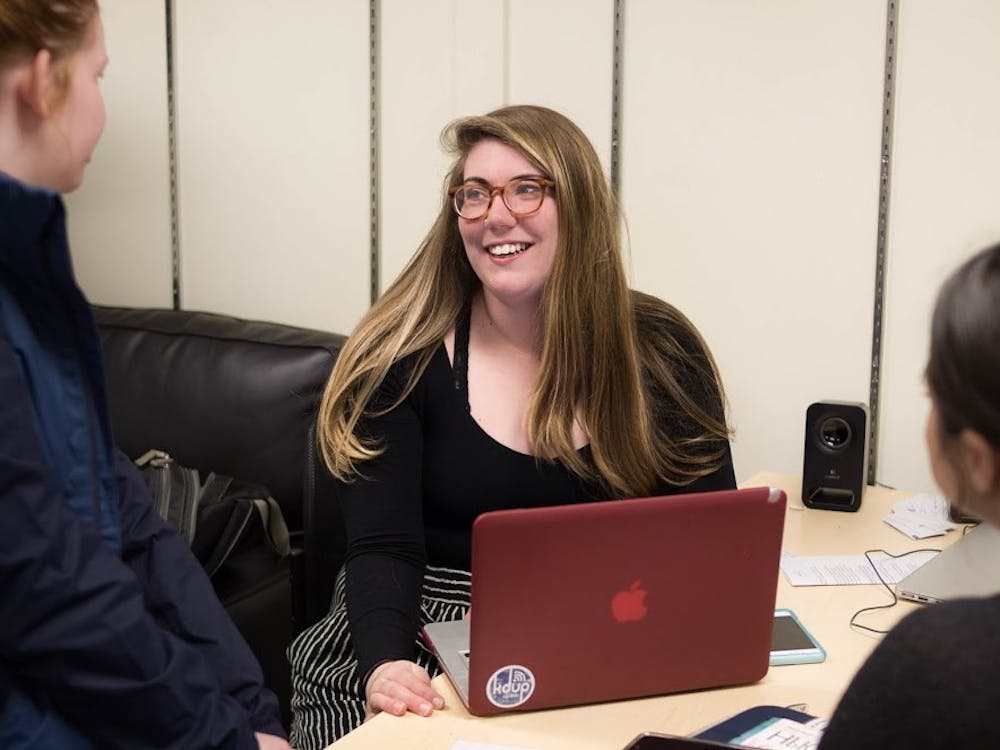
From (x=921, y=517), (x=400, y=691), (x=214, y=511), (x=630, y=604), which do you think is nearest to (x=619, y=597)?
(x=630, y=604)

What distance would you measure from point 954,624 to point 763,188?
6.33 ft

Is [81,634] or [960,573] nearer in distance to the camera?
[81,634]

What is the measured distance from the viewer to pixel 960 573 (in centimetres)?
170

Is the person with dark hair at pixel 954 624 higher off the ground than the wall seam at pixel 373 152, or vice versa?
the wall seam at pixel 373 152

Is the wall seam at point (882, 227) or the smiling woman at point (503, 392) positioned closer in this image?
the smiling woman at point (503, 392)

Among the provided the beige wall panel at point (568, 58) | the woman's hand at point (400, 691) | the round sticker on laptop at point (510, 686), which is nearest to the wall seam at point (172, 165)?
the beige wall panel at point (568, 58)

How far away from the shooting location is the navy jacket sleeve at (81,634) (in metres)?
0.98

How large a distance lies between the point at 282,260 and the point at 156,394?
60cm

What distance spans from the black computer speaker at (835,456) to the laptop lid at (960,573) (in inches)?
15.7

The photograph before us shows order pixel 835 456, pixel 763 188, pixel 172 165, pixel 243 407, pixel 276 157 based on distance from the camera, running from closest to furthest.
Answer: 1. pixel 835 456
2. pixel 763 188
3. pixel 243 407
4. pixel 276 157
5. pixel 172 165

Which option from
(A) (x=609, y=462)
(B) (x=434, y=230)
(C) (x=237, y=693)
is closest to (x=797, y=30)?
(B) (x=434, y=230)

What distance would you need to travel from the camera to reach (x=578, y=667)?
123cm

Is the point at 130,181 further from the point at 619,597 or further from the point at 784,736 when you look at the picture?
the point at 784,736

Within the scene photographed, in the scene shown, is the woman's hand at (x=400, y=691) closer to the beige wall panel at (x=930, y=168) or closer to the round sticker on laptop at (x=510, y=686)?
the round sticker on laptop at (x=510, y=686)
